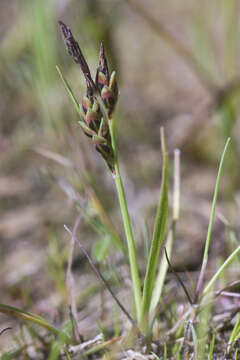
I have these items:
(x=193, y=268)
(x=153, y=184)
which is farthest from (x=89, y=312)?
(x=153, y=184)

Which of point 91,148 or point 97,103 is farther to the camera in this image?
point 91,148

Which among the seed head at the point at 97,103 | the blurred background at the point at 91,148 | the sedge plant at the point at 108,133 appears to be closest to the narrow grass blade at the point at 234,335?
the sedge plant at the point at 108,133

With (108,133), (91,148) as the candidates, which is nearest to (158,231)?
(108,133)

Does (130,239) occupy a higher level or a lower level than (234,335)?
higher

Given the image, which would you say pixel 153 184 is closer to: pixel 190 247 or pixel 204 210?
pixel 204 210

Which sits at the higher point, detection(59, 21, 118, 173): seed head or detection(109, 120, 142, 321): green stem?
detection(59, 21, 118, 173): seed head

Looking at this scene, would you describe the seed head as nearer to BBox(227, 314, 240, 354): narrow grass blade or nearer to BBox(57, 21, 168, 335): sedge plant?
BBox(57, 21, 168, 335): sedge plant

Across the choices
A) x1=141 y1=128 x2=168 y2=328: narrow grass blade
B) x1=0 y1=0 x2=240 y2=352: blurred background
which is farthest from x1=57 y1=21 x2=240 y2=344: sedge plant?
x1=0 y1=0 x2=240 y2=352: blurred background

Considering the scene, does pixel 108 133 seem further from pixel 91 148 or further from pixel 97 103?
pixel 91 148
